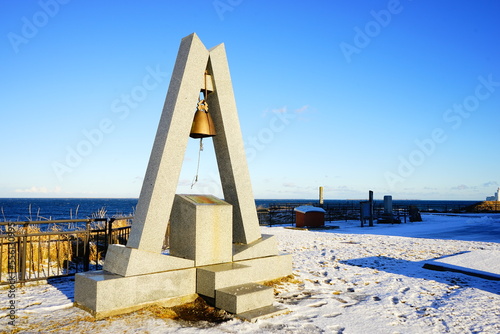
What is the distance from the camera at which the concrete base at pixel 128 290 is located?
16.9ft

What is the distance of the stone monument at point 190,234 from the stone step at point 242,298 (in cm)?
1

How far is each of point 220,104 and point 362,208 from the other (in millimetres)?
18365

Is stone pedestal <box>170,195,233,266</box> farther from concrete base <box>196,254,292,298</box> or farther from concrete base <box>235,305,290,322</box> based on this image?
concrete base <box>235,305,290,322</box>

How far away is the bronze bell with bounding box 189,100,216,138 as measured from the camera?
6.75 meters

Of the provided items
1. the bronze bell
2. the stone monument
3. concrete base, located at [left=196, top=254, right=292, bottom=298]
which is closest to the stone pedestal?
→ the stone monument

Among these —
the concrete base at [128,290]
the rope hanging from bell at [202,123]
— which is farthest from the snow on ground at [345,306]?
the rope hanging from bell at [202,123]

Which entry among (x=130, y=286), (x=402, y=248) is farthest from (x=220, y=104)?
(x=402, y=248)

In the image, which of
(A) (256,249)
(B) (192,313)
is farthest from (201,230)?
(A) (256,249)

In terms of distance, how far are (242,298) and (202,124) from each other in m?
3.08

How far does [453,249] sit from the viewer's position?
12.4m

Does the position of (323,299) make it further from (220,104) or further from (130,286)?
(220,104)

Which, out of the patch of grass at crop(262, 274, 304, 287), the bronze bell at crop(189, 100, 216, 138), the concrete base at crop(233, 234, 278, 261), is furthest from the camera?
the patch of grass at crop(262, 274, 304, 287)

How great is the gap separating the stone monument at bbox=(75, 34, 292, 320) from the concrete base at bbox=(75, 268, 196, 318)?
1 cm

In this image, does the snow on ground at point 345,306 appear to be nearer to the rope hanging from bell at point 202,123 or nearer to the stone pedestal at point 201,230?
the stone pedestal at point 201,230
